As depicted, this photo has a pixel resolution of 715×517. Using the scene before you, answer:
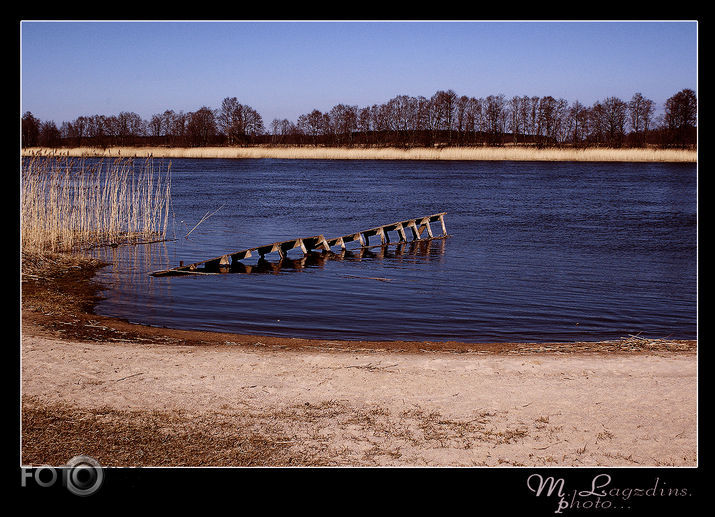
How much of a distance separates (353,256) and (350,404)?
1239 cm

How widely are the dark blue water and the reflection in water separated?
12cm

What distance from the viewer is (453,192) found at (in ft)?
124

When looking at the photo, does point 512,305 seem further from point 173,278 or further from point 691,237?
point 691,237

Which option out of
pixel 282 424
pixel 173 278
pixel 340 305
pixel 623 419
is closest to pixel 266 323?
pixel 340 305

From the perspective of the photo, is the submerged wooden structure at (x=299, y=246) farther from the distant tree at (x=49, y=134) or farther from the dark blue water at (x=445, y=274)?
the distant tree at (x=49, y=134)

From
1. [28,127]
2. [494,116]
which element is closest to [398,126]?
[494,116]

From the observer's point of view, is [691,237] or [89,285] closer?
[89,285]

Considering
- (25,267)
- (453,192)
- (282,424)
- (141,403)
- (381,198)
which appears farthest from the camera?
(453,192)

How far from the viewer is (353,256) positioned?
18156 millimetres

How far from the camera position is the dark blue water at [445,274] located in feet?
35.1

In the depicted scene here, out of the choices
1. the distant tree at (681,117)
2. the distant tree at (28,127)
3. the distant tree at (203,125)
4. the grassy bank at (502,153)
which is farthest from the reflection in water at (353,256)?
the distant tree at (203,125)

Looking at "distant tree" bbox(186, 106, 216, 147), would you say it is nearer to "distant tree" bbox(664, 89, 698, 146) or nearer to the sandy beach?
"distant tree" bbox(664, 89, 698, 146)

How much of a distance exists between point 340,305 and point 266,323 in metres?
1.83

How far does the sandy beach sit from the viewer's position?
4848 millimetres
